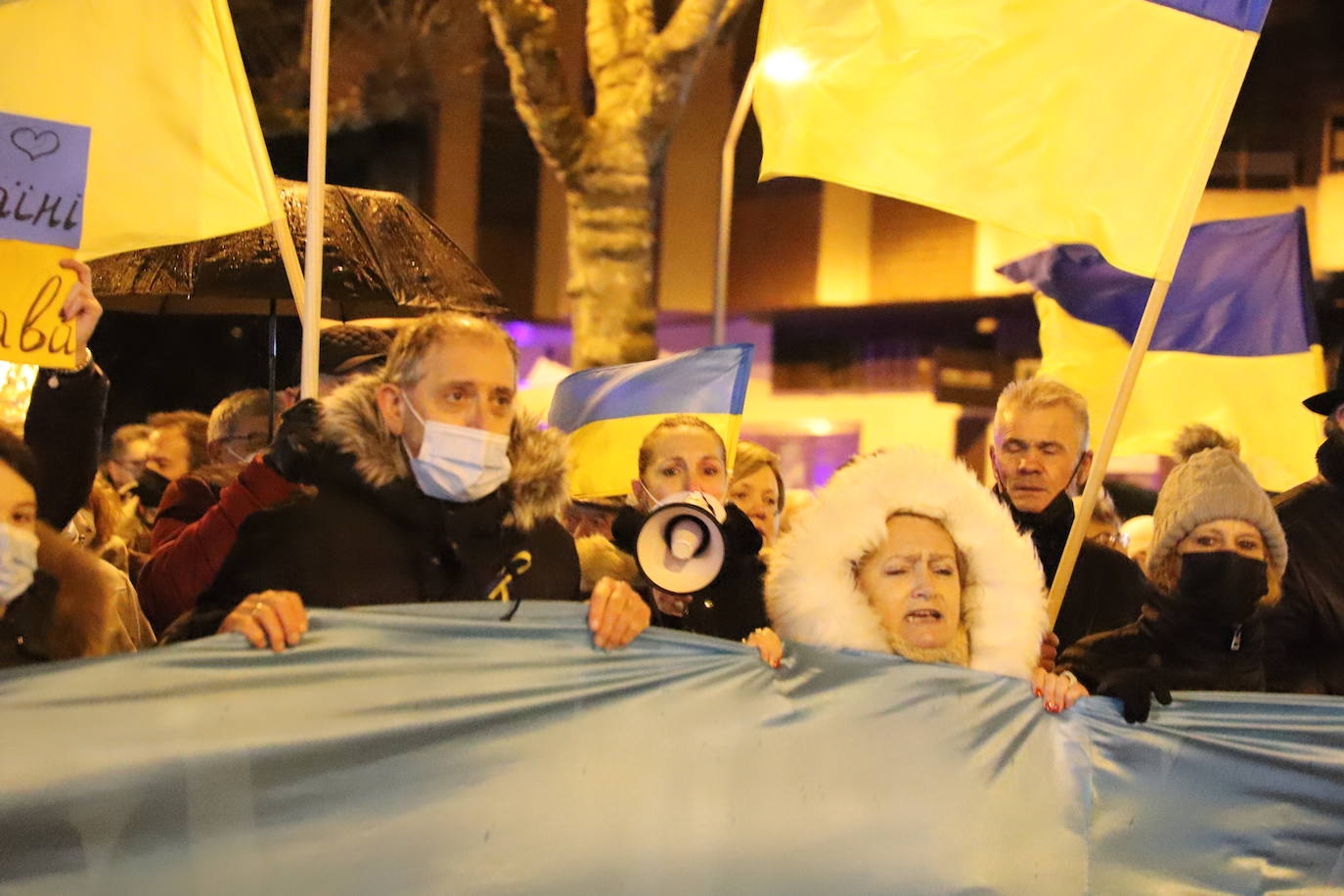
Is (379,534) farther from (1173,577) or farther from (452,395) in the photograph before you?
(1173,577)

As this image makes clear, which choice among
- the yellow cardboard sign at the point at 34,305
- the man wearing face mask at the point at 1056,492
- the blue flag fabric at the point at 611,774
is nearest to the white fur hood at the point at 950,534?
the blue flag fabric at the point at 611,774

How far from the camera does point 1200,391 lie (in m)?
7.26

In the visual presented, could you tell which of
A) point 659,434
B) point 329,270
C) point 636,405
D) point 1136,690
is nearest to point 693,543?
point 1136,690

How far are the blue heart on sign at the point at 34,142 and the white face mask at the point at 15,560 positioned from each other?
4.07ft

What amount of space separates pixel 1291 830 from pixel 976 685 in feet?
2.61

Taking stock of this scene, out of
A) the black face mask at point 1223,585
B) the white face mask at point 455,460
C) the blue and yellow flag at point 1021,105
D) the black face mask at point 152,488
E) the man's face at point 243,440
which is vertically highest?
the blue and yellow flag at point 1021,105

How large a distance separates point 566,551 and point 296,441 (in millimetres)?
613

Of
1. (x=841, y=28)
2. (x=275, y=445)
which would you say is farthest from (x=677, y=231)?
(x=275, y=445)

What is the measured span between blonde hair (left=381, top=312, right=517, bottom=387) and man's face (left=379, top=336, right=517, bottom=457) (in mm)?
12

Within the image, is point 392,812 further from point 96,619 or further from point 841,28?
point 841,28

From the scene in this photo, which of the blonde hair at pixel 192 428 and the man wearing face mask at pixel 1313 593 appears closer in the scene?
the man wearing face mask at pixel 1313 593

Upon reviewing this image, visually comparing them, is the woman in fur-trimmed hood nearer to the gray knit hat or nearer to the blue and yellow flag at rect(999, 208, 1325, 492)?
the gray knit hat

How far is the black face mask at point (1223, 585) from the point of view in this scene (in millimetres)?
3812

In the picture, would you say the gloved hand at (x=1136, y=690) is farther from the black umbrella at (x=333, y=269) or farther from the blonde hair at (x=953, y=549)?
the black umbrella at (x=333, y=269)
